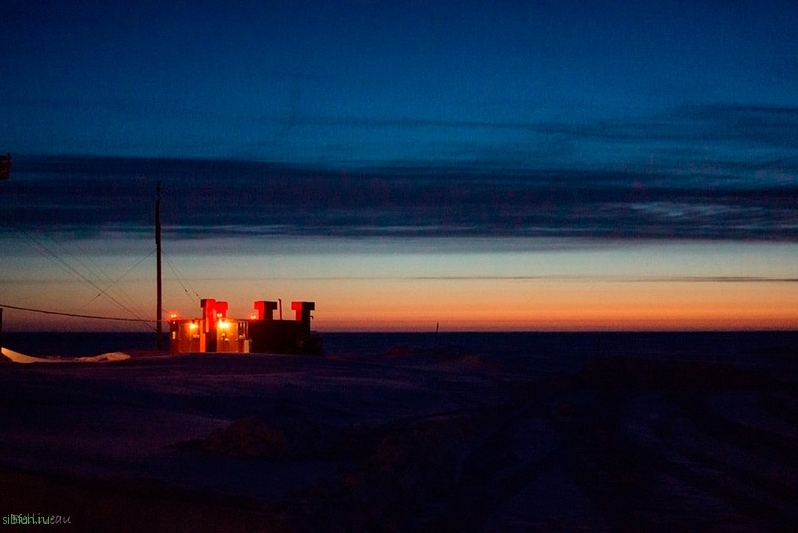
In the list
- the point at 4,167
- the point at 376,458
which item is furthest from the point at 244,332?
the point at 376,458

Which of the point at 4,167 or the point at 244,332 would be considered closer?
the point at 4,167

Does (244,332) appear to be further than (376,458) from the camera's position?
Yes

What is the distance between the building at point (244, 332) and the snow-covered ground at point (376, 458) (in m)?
20.2

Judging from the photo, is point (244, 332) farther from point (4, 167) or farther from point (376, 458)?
point (376, 458)

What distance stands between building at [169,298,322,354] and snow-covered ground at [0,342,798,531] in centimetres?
2024

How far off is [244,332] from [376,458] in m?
38.0

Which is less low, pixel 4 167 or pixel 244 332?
pixel 4 167

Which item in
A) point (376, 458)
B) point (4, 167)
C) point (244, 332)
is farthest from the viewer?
point (244, 332)

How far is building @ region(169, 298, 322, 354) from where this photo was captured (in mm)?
48625

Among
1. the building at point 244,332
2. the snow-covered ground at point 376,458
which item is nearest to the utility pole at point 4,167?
the snow-covered ground at point 376,458

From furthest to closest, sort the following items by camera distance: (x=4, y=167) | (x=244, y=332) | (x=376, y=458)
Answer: (x=244, y=332)
(x=4, y=167)
(x=376, y=458)

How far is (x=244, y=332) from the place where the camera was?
1977 inches

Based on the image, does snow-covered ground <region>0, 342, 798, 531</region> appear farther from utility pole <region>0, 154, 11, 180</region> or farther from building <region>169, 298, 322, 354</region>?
building <region>169, 298, 322, 354</region>

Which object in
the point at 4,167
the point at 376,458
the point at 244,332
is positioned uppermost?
the point at 4,167
